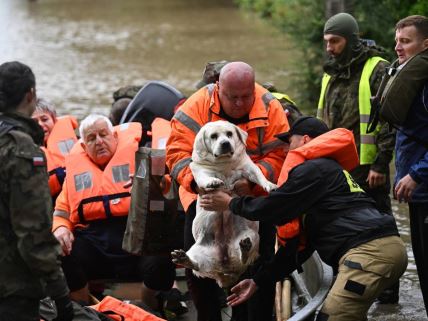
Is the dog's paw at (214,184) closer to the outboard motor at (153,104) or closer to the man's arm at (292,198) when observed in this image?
the man's arm at (292,198)

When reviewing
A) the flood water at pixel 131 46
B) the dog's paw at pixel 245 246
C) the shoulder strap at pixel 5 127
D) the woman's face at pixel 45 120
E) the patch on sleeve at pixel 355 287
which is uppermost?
the shoulder strap at pixel 5 127

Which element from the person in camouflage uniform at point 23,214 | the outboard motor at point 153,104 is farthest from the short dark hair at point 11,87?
the outboard motor at point 153,104

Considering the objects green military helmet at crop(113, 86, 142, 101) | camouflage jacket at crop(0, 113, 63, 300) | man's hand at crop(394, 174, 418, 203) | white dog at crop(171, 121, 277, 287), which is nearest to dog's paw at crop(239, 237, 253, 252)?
white dog at crop(171, 121, 277, 287)

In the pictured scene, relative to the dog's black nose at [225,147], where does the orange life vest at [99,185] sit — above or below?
below

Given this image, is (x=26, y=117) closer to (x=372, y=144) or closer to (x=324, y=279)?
(x=324, y=279)

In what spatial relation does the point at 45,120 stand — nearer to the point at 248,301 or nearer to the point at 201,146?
the point at 201,146

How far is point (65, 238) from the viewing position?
7438 millimetres

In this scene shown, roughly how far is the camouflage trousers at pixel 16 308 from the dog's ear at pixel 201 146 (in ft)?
5.33

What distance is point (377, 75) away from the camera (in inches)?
302

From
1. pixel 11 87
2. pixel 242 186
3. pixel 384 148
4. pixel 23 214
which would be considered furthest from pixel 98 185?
pixel 23 214

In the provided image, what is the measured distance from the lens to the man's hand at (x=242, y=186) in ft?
20.5

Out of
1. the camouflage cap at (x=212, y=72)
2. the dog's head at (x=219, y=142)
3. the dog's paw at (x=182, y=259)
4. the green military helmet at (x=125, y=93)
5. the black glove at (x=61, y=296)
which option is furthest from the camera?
the green military helmet at (x=125, y=93)

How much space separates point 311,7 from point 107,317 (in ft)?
35.9

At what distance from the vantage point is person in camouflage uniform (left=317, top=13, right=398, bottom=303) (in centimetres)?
767
